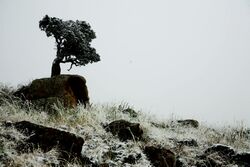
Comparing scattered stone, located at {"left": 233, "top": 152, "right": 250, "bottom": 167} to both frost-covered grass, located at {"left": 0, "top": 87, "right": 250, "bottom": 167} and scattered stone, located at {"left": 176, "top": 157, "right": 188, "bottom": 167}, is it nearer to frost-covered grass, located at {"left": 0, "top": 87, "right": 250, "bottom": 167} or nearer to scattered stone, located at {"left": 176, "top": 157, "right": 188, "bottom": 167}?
frost-covered grass, located at {"left": 0, "top": 87, "right": 250, "bottom": 167}

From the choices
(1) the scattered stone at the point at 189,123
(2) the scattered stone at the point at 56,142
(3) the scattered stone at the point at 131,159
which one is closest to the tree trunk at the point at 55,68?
(1) the scattered stone at the point at 189,123

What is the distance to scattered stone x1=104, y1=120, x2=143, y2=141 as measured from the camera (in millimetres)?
5883

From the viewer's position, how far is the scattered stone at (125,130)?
→ 5.88 meters

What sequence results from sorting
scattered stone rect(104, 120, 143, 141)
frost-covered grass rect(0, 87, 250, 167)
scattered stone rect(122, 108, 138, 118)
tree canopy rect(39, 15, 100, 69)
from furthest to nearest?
1. tree canopy rect(39, 15, 100, 69)
2. scattered stone rect(122, 108, 138, 118)
3. scattered stone rect(104, 120, 143, 141)
4. frost-covered grass rect(0, 87, 250, 167)

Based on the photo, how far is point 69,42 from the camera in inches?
418

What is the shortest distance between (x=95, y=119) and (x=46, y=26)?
5472 millimetres

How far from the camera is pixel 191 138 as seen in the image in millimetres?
6684

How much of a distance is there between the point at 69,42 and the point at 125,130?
5534 mm

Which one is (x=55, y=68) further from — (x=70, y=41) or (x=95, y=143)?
(x=95, y=143)

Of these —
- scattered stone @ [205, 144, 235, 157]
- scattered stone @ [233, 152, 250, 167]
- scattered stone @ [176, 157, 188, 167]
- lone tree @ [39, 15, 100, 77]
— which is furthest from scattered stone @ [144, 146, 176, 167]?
lone tree @ [39, 15, 100, 77]

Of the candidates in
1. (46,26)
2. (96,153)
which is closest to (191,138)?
(96,153)

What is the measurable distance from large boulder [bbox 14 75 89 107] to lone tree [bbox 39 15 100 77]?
1.35 m

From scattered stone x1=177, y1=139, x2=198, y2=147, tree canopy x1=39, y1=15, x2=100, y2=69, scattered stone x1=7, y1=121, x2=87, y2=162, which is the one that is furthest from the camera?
tree canopy x1=39, y1=15, x2=100, y2=69

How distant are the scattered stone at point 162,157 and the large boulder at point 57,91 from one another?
4163 mm
